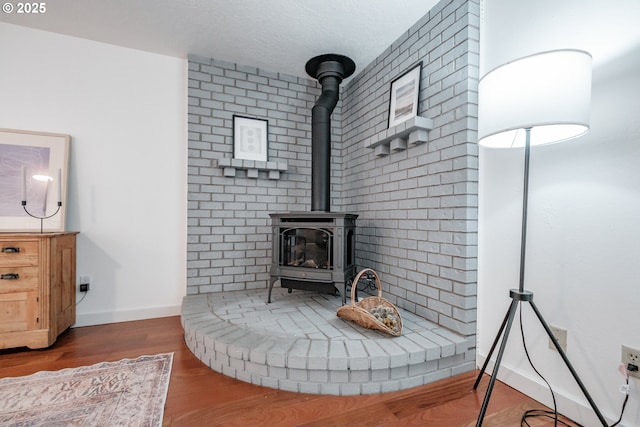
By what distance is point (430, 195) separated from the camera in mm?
1998

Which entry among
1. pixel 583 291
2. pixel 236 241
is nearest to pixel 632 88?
pixel 583 291

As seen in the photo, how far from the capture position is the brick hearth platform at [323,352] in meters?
1.52

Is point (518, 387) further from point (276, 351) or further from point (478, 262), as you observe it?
point (276, 351)

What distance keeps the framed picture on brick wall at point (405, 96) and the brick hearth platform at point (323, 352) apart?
1.49 m

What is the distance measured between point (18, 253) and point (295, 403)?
2.06 m

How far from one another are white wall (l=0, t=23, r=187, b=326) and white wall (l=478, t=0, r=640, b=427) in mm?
2598

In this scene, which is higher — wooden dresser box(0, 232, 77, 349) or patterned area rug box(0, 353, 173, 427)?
wooden dresser box(0, 232, 77, 349)

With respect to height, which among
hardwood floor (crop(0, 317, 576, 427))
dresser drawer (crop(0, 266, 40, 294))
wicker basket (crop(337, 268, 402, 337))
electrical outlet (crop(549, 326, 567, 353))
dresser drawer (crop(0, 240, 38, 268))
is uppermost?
dresser drawer (crop(0, 240, 38, 268))

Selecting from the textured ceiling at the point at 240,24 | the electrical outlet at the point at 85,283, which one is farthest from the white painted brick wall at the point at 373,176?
the electrical outlet at the point at 85,283

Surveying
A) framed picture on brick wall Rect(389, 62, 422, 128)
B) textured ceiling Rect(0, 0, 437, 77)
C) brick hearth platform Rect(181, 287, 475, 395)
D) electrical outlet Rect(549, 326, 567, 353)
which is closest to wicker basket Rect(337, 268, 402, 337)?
brick hearth platform Rect(181, 287, 475, 395)

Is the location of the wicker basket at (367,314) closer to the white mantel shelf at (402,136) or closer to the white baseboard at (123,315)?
the white mantel shelf at (402,136)

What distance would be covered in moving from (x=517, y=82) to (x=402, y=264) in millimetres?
1424

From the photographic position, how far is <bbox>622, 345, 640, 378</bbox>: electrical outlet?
3.70 ft

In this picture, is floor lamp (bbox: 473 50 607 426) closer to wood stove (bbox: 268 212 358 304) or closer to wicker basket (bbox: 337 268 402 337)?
wicker basket (bbox: 337 268 402 337)
